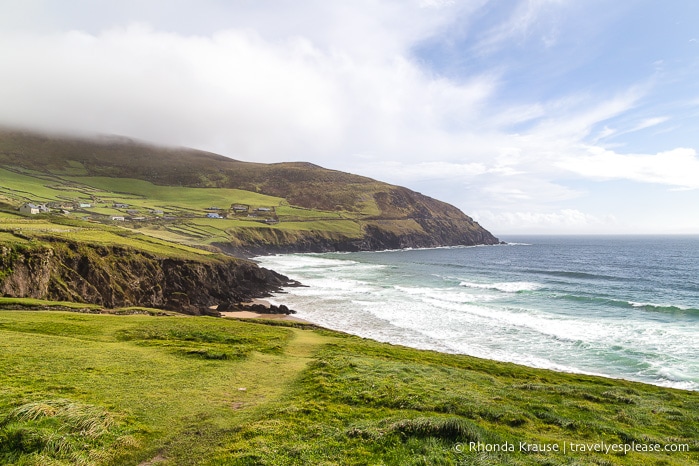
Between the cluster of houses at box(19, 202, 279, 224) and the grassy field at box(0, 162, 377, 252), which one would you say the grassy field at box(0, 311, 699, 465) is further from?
the grassy field at box(0, 162, 377, 252)

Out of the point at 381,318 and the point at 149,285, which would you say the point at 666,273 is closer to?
the point at 381,318

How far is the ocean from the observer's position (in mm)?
34688

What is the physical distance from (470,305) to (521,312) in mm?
7768

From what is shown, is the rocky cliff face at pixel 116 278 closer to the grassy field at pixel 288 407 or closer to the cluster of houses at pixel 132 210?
the grassy field at pixel 288 407

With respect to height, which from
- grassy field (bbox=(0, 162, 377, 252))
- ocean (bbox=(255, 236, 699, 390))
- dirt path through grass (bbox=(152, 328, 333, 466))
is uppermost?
grassy field (bbox=(0, 162, 377, 252))

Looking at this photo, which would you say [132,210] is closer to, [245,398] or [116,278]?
[116,278]

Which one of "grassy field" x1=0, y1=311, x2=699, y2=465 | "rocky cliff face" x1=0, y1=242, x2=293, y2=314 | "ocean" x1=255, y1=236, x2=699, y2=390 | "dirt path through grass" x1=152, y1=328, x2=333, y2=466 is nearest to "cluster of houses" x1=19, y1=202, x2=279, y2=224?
"rocky cliff face" x1=0, y1=242, x2=293, y2=314

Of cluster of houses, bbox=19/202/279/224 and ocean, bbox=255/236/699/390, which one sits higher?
cluster of houses, bbox=19/202/279/224

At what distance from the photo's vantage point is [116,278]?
159 ft

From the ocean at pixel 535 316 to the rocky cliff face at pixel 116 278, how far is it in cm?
1154

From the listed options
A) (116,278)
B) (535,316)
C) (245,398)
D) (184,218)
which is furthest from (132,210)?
→ (245,398)

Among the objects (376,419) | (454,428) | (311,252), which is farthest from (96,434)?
(311,252)

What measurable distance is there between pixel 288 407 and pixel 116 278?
4456cm

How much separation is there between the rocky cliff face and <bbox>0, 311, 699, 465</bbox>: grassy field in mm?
15341
